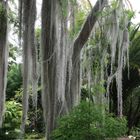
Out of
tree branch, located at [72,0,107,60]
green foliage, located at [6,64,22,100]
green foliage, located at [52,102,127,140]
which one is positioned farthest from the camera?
green foliage, located at [6,64,22,100]

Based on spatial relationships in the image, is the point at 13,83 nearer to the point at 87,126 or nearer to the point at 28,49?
the point at 28,49

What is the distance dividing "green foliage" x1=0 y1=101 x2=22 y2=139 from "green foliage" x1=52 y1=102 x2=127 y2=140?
20.7 ft

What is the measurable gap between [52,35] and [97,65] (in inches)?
110

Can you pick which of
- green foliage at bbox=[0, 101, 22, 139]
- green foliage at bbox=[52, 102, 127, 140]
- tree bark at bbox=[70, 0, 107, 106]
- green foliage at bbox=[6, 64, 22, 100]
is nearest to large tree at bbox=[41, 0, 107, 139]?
tree bark at bbox=[70, 0, 107, 106]

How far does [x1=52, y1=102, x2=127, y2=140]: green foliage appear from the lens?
25.0 feet

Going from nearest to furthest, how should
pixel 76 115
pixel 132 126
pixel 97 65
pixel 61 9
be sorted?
pixel 76 115
pixel 61 9
pixel 97 65
pixel 132 126

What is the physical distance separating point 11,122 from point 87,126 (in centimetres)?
820

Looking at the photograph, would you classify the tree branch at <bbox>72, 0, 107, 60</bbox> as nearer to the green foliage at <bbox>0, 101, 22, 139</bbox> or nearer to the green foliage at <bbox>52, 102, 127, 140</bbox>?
the green foliage at <bbox>52, 102, 127, 140</bbox>

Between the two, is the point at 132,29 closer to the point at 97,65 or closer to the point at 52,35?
the point at 97,65

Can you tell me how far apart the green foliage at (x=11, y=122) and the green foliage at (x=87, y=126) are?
20.7 ft

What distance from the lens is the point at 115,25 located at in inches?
425

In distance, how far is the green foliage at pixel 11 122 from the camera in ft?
46.1

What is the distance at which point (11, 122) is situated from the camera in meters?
15.5

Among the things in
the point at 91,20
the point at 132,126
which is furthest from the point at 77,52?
the point at 132,126
